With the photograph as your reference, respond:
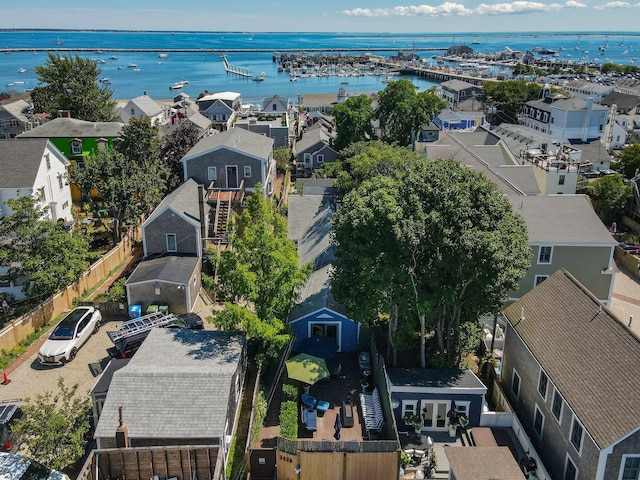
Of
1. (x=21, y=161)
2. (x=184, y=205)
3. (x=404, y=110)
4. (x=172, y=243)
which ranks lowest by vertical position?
(x=172, y=243)

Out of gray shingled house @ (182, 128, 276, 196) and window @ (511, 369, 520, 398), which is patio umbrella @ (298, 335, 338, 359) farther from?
gray shingled house @ (182, 128, 276, 196)

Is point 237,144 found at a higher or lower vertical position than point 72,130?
higher

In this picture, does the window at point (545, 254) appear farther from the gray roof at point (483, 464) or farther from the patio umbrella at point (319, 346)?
the gray roof at point (483, 464)

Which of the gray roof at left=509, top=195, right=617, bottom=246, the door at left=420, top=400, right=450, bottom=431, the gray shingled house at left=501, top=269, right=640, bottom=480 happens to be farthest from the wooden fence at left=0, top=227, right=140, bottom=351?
the gray roof at left=509, top=195, right=617, bottom=246

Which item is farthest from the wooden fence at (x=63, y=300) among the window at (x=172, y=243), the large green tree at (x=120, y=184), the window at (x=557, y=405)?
the window at (x=557, y=405)

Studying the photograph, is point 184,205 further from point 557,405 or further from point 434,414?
point 557,405

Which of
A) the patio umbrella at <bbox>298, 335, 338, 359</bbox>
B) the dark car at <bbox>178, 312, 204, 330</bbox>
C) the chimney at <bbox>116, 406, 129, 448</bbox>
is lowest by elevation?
the dark car at <bbox>178, 312, 204, 330</bbox>

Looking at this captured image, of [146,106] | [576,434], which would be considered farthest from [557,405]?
[146,106]
